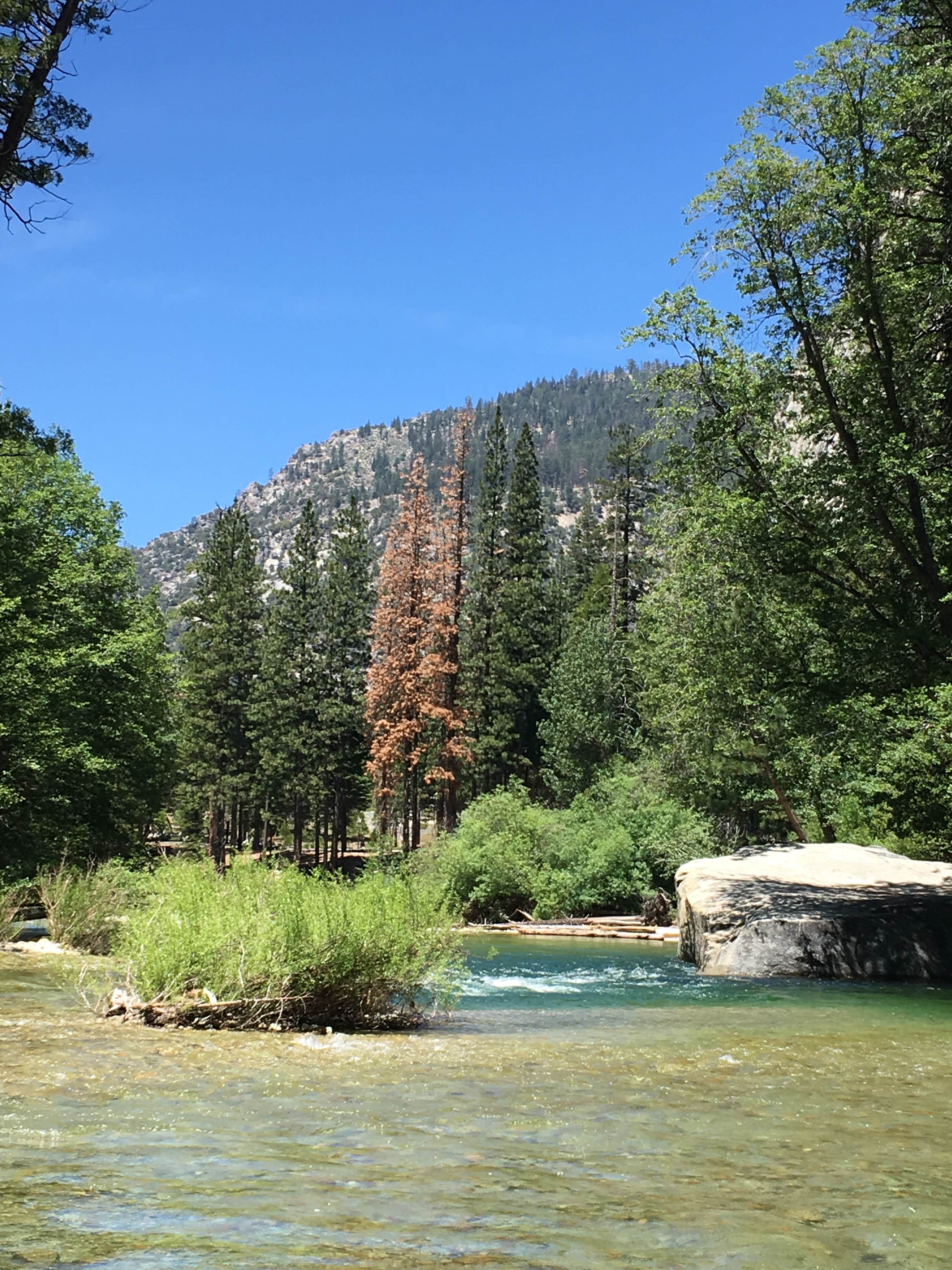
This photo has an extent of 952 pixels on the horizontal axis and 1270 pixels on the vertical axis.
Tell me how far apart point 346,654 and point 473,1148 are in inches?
2008

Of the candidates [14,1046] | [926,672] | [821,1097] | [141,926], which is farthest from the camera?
[926,672]

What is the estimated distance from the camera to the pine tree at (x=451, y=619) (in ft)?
146

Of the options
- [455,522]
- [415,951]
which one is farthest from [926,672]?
[455,522]

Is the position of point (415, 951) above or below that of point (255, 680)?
below

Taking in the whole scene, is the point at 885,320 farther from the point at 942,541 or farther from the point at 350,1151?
the point at 350,1151

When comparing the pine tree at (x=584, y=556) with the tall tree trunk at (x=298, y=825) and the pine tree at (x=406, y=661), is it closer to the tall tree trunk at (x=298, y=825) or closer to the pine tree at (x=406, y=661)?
the tall tree trunk at (x=298, y=825)

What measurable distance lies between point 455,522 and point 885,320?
31317 millimetres

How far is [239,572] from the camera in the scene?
58375 mm

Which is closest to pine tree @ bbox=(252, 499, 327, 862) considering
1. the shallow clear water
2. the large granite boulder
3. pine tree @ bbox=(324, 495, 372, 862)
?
pine tree @ bbox=(324, 495, 372, 862)

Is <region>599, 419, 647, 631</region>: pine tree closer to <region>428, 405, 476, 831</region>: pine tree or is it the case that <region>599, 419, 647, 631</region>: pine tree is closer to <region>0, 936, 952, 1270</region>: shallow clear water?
<region>428, 405, 476, 831</region>: pine tree

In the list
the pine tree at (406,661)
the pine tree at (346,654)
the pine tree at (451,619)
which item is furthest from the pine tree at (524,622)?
the pine tree at (406,661)

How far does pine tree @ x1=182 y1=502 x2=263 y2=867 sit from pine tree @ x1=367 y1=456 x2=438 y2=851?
37.7 feet

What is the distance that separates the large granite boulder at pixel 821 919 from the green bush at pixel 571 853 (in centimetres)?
1196

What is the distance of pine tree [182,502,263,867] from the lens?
181 feet
